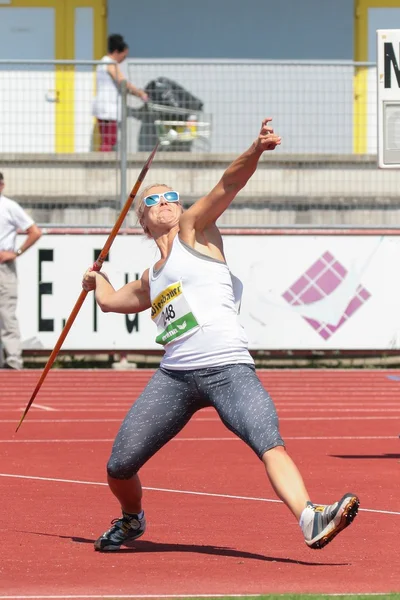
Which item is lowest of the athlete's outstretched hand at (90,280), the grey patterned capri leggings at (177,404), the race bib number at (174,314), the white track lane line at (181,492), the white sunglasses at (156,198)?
the white track lane line at (181,492)

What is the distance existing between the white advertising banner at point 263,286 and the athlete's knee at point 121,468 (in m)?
10.6

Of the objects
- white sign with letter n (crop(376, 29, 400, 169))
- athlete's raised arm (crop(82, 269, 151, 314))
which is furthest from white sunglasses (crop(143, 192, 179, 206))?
white sign with letter n (crop(376, 29, 400, 169))

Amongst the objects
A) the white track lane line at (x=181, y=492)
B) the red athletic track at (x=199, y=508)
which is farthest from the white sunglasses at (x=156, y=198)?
the white track lane line at (x=181, y=492)

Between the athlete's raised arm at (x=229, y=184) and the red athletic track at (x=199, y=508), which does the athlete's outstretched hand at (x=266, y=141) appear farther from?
the red athletic track at (x=199, y=508)

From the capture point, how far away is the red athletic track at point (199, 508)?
626cm

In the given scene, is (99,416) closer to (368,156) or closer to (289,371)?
(289,371)

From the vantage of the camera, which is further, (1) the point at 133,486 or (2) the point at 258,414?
(1) the point at 133,486

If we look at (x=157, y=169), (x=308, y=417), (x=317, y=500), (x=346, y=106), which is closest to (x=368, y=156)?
(x=346, y=106)

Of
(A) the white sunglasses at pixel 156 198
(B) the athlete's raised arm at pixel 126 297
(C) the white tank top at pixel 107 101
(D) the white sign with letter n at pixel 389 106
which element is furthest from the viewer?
(C) the white tank top at pixel 107 101

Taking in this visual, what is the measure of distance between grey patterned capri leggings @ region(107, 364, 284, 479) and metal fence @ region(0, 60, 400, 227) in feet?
36.7

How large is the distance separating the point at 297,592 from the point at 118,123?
1286cm

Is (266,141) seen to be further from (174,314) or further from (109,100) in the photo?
(109,100)

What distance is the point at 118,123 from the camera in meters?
18.2

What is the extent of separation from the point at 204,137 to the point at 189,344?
11.9m
